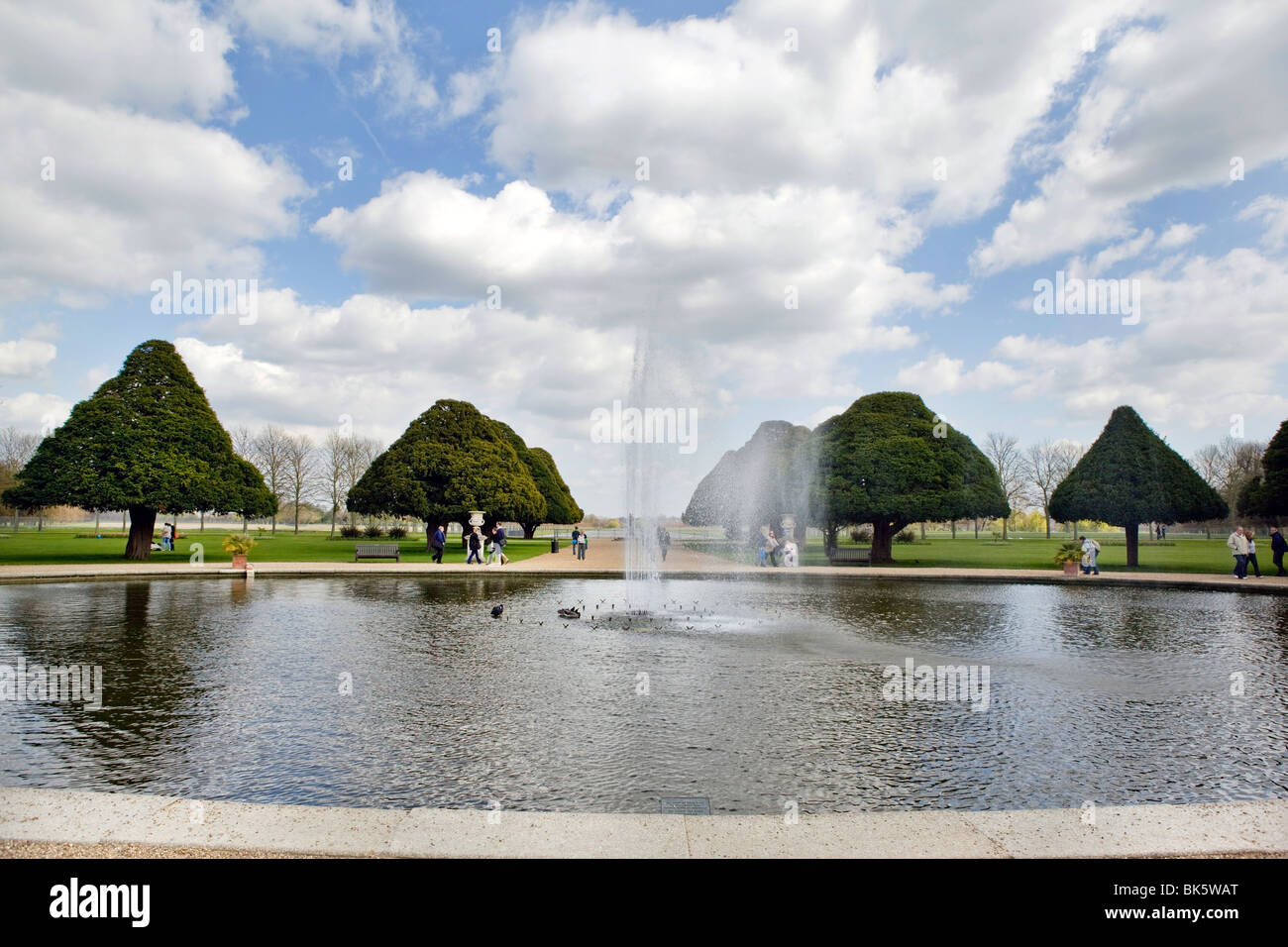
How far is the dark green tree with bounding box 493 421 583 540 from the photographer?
202 feet

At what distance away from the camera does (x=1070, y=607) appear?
17.8 m

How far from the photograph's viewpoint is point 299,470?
76.5 meters

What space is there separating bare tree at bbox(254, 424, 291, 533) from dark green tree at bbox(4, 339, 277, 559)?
43339mm

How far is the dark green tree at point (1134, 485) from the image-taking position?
102 ft

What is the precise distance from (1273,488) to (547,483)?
48.9 m

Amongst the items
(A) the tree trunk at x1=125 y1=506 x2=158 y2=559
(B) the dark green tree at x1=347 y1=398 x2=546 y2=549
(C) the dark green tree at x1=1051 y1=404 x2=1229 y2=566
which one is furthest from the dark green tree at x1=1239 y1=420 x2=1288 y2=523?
(A) the tree trunk at x1=125 y1=506 x2=158 y2=559

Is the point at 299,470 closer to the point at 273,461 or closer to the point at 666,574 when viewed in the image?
the point at 273,461

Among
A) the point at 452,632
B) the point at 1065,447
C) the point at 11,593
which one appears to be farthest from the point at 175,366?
the point at 1065,447

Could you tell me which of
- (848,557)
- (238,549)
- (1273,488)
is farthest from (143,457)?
(1273,488)

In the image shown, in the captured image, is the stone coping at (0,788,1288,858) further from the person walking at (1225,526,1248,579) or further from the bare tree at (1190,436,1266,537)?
the bare tree at (1190,436,1266,537)

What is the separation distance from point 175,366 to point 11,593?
17462 mm

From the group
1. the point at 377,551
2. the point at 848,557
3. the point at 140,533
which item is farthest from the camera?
the point at 848,557
